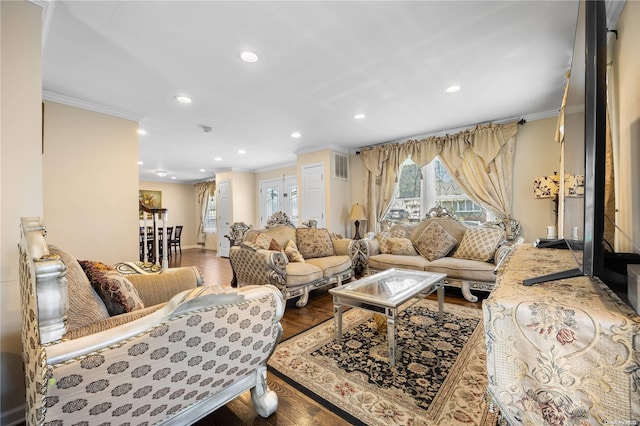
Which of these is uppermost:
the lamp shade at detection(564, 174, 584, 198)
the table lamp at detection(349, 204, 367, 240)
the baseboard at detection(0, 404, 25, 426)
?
the lamp shade at detection(564, 174, 584, 198)

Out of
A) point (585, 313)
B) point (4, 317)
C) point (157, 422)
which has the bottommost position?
point (157, 422)

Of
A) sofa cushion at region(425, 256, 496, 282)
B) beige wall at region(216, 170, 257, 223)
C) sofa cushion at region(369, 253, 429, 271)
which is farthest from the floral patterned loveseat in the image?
beige wall at region(216, 170, 257, 223)

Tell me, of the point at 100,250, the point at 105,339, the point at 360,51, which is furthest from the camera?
the point at 100,250

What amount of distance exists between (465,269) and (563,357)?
9.09 feet

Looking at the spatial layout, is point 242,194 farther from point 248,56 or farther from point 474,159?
point 474,159

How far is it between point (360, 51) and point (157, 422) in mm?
2614

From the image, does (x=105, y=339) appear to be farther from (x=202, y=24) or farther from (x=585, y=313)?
(x=202, y=24)

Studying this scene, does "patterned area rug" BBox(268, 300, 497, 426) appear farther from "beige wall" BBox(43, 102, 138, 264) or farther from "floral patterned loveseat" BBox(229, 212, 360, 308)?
"beige wall" BBox(43, 102, 138, 264)

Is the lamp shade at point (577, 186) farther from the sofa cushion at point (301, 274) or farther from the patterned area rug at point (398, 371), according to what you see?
the sofa cushion at point (301, 274)

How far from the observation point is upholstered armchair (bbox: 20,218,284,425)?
0.73 metres

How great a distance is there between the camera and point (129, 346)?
0.81 metres

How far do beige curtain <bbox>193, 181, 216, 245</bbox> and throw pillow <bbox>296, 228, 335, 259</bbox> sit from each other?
5.97 metres

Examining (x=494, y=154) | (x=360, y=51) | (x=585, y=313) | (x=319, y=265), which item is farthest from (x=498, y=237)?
(x=585, y=313)

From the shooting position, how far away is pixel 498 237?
338 centimetres
